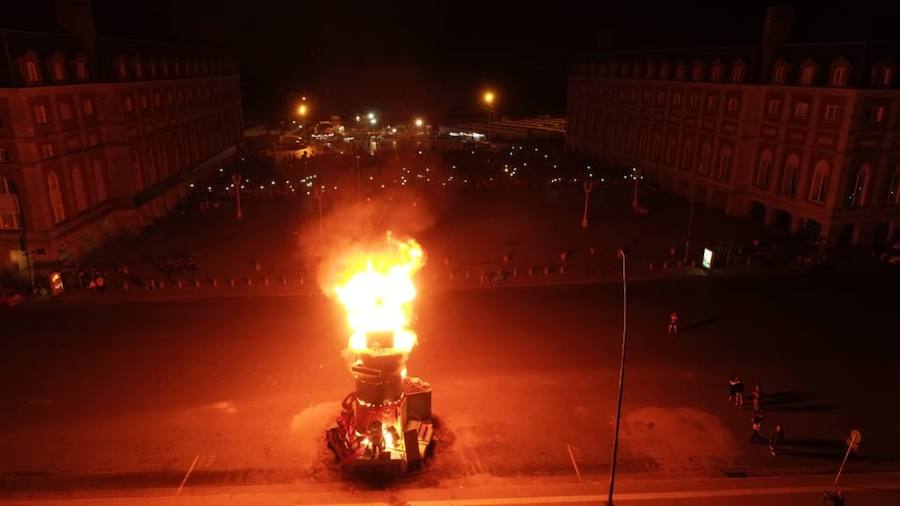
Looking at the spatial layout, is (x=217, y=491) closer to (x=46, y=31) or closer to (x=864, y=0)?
(x=46, y=31)

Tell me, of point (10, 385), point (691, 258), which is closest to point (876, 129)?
point (691, 258)

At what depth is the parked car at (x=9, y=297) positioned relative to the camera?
28.6 m

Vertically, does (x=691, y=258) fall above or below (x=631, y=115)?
below

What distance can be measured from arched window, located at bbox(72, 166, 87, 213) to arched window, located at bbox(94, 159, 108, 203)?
5.06 feet

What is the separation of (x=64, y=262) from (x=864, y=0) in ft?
171

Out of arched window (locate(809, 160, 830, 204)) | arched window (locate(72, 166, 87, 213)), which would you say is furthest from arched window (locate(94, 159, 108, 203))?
arched window (locate(809, 160, 830, 204))

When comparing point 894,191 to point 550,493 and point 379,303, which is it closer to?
point 550,493

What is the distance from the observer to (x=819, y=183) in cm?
3681

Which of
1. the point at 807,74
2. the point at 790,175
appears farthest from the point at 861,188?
the point at 807,74

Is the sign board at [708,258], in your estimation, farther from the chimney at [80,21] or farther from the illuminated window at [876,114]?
the chimney at [80,21]

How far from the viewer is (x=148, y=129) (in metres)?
43.3

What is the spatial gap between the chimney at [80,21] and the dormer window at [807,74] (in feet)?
151

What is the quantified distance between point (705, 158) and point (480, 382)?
33499mm

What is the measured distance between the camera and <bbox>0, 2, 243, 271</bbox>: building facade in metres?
31.2
